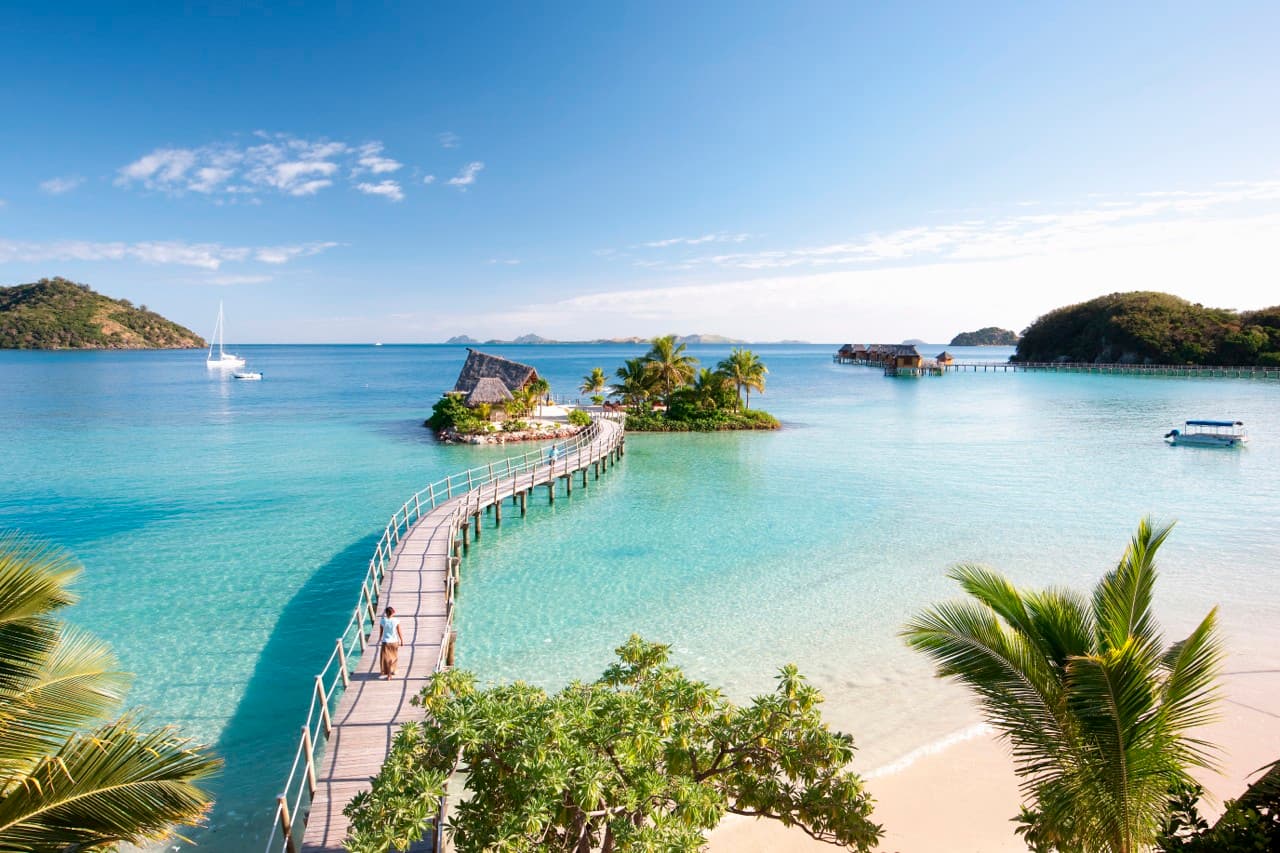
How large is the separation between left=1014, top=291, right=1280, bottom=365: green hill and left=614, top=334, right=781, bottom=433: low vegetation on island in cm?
8996

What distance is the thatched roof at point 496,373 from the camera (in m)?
49.8

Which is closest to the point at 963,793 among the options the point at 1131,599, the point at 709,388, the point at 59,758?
the point at 1131,599

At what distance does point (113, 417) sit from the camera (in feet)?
175

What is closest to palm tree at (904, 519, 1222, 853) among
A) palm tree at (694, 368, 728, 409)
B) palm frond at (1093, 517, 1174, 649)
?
palm frond at (1093, 517, 1174, 649)

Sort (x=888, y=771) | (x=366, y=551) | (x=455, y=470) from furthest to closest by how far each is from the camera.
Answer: (x=455, y=470)
(x=366, y=551)
(x=888, y=771)

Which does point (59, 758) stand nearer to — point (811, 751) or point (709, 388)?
point (811, 751)

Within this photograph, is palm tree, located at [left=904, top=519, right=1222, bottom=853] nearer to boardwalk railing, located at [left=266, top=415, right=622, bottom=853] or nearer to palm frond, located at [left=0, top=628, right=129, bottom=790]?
palm frond, located at [left=0, top=628, right=129, bottom=790]

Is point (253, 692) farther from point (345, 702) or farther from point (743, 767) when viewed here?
point (743, 767)

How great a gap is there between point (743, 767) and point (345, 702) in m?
7.42

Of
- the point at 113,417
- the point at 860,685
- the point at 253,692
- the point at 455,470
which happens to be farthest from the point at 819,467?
the point at 113,417

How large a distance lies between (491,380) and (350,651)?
3399 centimetres

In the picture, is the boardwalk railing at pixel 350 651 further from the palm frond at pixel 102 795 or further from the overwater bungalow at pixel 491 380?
the overwater bungalow at pixel 491 380

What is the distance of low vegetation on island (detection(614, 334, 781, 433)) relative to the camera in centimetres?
4809

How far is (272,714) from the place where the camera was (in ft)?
40.9
